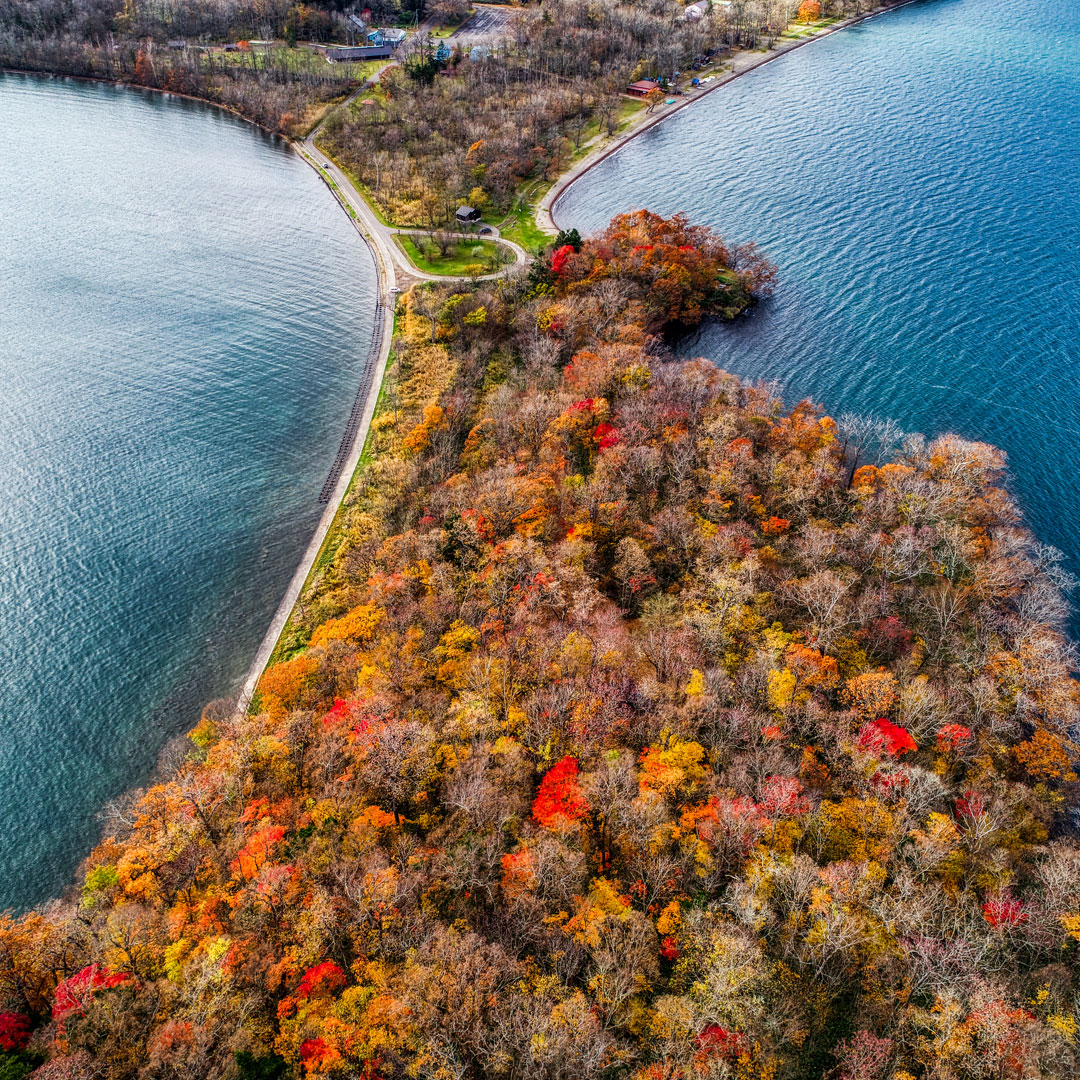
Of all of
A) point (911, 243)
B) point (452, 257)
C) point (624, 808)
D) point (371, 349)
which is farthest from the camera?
point (452, 257)

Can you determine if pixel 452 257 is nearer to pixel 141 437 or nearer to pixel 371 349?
pixel 371 349

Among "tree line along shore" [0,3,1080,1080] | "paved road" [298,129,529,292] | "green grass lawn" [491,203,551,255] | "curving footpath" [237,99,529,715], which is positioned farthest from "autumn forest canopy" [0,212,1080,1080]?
"green grass lawn" [491,203,551,255]

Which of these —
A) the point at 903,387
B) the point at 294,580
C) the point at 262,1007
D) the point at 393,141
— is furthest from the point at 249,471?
the point at 393,141

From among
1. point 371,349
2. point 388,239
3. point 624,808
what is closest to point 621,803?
point 624,808

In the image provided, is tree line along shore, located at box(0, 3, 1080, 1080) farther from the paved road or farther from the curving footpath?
the paved road

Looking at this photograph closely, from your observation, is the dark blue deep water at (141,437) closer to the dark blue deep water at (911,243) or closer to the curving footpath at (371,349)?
the curving footpath at (371,349)

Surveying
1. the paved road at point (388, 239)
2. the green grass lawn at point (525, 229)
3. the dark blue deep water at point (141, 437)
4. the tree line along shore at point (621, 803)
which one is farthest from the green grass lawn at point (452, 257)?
the tree line along shore at point (621, 803)

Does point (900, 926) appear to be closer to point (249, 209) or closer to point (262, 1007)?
point (262, 1007)
